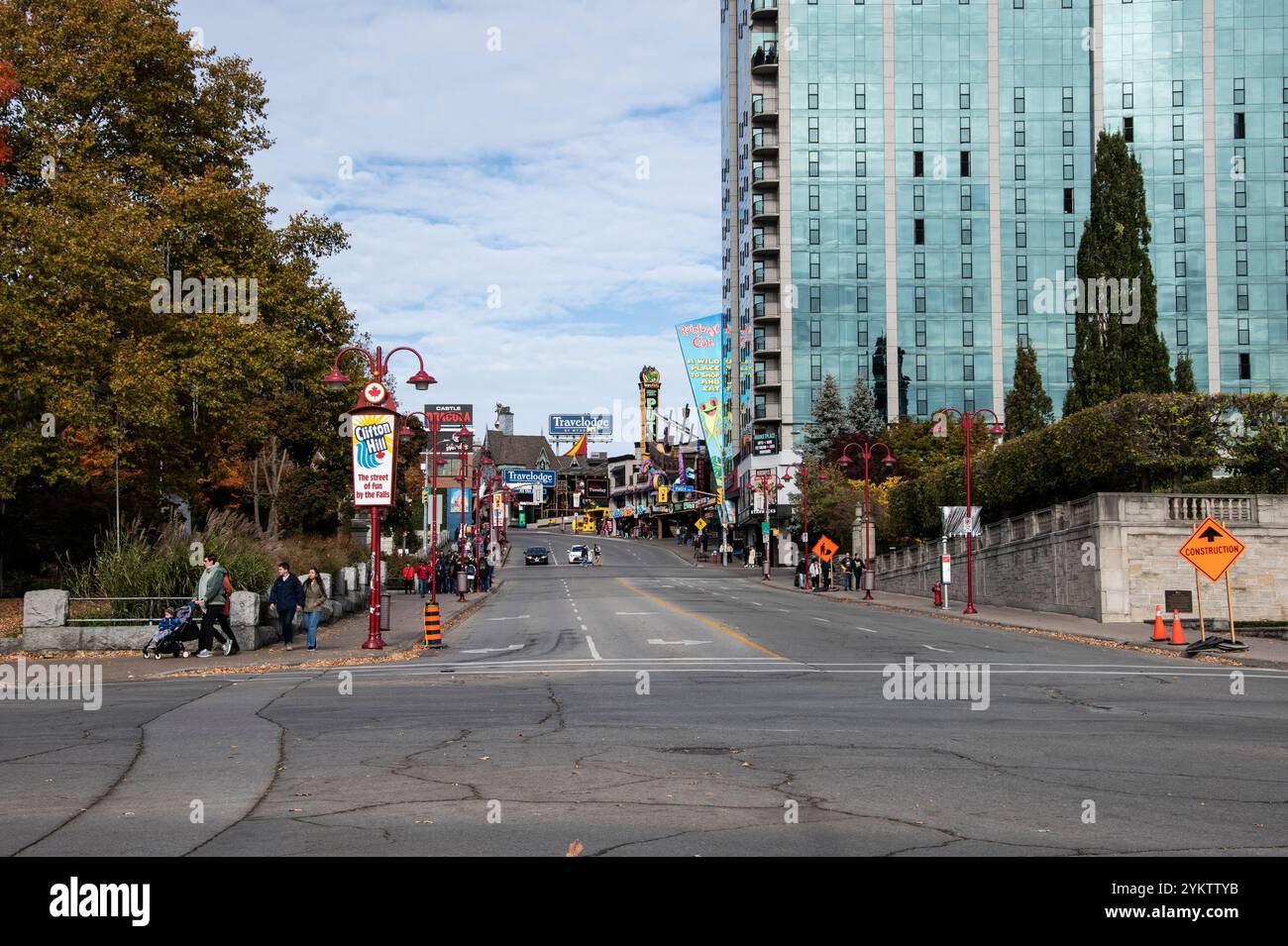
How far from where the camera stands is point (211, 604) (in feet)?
81.6

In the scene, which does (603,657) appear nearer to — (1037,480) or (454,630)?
(454,630)

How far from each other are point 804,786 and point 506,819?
2717 mm

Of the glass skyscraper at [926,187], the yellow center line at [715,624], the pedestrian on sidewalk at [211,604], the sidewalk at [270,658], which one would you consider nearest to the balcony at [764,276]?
the glass skyscraper at [926,187]

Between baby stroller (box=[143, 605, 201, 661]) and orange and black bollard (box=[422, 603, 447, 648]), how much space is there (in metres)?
4.80

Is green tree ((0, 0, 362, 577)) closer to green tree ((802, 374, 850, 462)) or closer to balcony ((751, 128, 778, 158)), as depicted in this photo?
green tree ((802, 374, 850, 462))

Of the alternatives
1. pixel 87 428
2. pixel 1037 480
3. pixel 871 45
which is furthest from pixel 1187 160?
pixel 87 428

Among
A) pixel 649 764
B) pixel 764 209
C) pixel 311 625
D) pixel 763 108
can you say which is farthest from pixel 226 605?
pixel 763 108

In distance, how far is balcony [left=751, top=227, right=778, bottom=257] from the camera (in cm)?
10512

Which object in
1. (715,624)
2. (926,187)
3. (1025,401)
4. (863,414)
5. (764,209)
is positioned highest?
(926,187)

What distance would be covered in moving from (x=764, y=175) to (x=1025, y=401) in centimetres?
3508

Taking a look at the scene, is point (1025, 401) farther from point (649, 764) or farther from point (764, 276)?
point (649, 764)

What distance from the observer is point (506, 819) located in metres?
8.56

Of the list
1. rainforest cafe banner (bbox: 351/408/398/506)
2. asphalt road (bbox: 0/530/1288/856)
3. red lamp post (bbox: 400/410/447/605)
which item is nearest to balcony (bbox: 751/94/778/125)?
red lamp post (bbox: 400/410/447/605)
